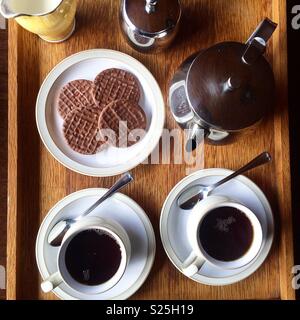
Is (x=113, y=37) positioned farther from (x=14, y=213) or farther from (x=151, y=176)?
(x=14, y=213)

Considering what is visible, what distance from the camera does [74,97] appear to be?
92 centimetres

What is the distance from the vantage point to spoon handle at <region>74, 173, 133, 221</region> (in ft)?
2.85

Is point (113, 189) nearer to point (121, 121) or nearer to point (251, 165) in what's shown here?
point (121, 121)

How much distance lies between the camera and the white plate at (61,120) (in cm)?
90

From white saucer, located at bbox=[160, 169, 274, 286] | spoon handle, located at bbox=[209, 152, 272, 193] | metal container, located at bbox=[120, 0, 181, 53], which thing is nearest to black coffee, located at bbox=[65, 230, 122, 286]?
white saucer, located at bbox=[160, 169, 274, 286]

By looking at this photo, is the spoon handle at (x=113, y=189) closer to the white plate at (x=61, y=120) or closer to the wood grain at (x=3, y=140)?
the white plate at (x=61, y=120)

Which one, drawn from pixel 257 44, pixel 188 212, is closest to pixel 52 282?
pixel 188 212

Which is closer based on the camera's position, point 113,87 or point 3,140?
point 113,87

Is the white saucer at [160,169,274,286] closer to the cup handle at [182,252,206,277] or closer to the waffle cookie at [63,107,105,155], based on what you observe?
the cup handle at [182,252,206,277]

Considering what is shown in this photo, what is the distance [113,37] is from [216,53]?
24 centimetres

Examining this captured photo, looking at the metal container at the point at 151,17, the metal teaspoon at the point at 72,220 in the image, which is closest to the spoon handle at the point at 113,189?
the metal teaspoon at the point at 72,220

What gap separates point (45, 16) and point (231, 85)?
351 mm

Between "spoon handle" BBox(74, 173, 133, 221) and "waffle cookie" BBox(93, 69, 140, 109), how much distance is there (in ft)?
0.50

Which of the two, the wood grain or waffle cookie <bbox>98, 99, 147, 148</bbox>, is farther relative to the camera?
the wood grain
